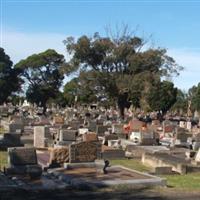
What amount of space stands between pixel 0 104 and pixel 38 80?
24.9ft

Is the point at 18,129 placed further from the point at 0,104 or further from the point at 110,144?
the point at 0,104

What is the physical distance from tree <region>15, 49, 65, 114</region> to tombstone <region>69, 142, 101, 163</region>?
64274mm

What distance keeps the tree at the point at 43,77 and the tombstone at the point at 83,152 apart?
6427 centimetres

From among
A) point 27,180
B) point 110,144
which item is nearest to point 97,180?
point 27,180

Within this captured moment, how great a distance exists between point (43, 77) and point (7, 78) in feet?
21.9

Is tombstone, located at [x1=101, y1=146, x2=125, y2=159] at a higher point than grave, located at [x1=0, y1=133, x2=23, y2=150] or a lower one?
lower

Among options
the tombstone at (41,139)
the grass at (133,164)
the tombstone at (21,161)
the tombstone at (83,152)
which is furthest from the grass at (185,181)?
the tombstone at (41,139)

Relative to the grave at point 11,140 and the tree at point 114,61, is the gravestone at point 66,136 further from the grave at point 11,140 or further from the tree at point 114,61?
the tree at point 114,61

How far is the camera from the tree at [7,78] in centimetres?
7512

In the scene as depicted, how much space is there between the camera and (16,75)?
3118 inches

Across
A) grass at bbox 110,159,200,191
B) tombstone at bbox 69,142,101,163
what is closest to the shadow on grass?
grass at bbox 110,159,200,191

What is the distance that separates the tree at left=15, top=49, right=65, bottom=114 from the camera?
80.2 m

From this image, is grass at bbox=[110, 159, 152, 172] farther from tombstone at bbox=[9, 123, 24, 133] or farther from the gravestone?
tombstone at bbox=[9, 123, 24, 133]

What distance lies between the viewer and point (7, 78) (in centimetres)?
7656
